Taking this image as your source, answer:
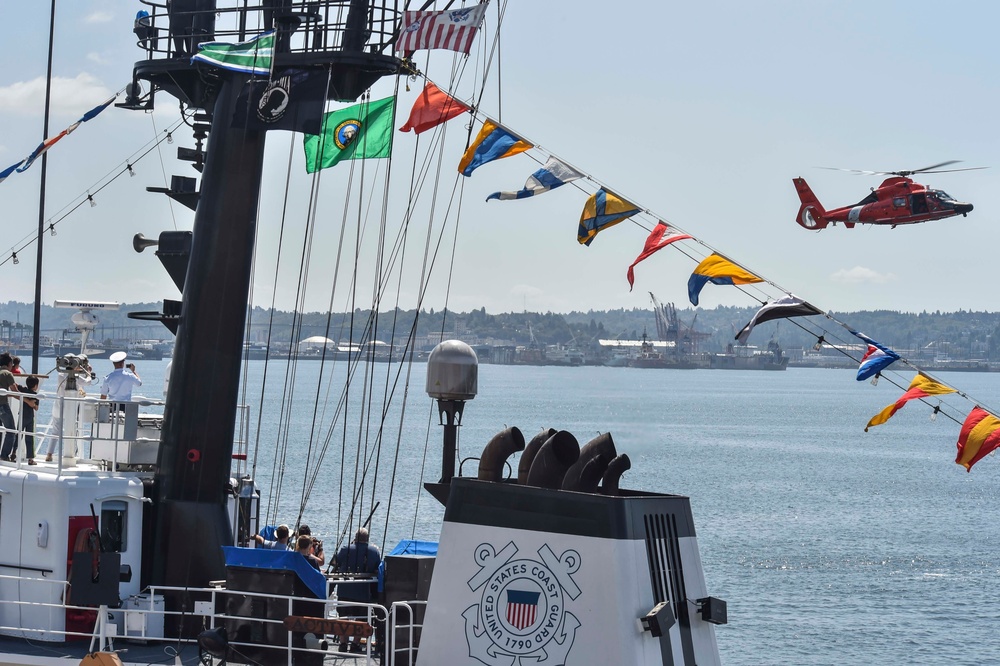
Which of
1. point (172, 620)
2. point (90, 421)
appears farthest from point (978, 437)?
point (90, 421)

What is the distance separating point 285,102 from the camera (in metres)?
13.9

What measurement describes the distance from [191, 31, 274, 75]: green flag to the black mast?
0.29 metres

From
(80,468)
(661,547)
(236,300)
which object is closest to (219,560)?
(80,468)

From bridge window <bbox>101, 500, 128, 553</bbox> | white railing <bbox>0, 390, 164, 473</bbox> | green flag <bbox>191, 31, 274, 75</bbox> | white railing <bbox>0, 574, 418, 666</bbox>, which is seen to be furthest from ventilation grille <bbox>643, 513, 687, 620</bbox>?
green flag <bbox>191, 31, 274, 75</bbox>

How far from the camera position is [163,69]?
14422 mm

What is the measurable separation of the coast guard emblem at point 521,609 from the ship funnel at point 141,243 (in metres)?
7.40

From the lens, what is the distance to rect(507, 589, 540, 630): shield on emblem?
388 inches

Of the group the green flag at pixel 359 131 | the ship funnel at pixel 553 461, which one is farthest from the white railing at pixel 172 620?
the green flag at pixel 359 131

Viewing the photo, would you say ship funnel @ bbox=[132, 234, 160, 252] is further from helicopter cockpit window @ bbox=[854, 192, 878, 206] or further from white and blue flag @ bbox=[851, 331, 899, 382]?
helicopter cockpit window @ bbox=[854, 192, 878, 206]

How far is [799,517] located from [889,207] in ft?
71.9

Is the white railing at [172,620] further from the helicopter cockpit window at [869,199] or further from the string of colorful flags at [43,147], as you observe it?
the helicopter cockpit window at [869,199]

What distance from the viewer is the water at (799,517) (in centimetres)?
3656

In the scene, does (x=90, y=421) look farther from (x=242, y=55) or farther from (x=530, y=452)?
(x=530, y=452)

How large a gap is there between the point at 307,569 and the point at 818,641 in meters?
28.5
